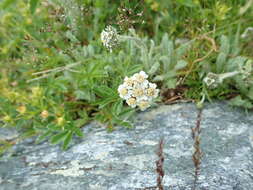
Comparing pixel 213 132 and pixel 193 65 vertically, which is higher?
pixel 193 65

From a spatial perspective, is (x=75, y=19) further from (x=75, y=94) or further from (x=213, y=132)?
(x=213, y=132)

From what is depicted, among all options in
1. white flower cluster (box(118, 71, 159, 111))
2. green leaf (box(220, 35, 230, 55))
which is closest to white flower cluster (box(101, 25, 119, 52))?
white flower cluster (box(118, 71, 159, 111))

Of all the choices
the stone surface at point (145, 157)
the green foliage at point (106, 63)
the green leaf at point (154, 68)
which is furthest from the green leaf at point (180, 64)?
the stone surface at point (145, 157)

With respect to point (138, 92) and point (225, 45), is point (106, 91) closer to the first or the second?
point (138, 92)

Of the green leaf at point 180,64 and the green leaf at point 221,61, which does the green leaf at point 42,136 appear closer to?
the green leaf at point 180,64

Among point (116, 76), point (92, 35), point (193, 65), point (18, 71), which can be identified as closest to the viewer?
point (116, 76)

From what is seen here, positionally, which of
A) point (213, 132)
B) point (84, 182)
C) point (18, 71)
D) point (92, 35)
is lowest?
point (84, 182)

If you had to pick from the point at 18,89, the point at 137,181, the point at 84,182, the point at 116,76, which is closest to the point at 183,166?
the point at 137,181
